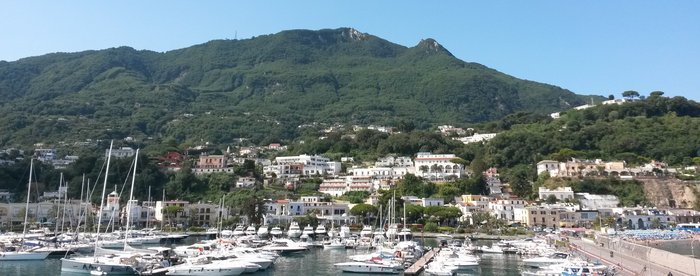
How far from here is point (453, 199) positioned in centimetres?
8950

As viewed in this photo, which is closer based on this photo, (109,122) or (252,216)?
(252,216)

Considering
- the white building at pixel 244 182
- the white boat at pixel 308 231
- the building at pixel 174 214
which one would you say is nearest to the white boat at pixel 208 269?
the white boat at pixel 308 231

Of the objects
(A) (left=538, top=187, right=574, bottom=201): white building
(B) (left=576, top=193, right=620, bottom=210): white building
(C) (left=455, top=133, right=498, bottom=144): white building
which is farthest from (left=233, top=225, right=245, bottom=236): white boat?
(C) (left=455, top=133, right=498, bottom=144): white building

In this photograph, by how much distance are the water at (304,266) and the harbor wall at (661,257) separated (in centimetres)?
805

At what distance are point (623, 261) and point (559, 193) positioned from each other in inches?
2050

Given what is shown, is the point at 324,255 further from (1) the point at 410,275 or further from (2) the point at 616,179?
(2) the point at 616,179

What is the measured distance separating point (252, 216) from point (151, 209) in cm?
1690

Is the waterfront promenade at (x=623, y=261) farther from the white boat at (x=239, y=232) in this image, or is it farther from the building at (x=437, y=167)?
the building at (x=437, y=167)

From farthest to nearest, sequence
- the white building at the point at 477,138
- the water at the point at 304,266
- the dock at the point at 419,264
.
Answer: the white building at the point at 477,138
the water at the point at 304,266
the dock at the point at 419,264

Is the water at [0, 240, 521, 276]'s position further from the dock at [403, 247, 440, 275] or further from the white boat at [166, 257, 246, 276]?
the dock at [403, 247, 440, 275]

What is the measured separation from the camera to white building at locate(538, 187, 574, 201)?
89.1 meters

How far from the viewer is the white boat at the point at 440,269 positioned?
1473 inches

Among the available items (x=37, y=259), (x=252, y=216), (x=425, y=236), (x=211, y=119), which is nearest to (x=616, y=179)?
(x=425, y=236)

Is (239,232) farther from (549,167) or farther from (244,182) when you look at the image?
(549,167)
